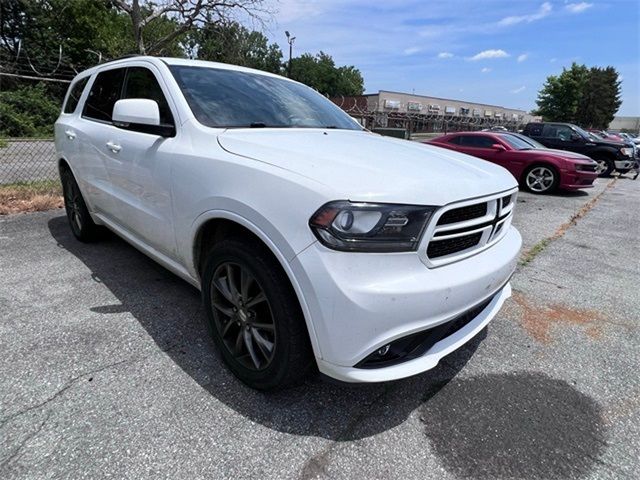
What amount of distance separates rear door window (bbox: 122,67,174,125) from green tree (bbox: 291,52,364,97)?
95679 millimetres

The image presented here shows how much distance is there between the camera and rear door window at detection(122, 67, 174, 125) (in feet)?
9.13

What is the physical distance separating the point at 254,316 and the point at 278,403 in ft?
1.56

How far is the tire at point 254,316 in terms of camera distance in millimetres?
1933

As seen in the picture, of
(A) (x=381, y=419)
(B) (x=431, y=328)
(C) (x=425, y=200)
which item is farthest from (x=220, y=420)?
(C) (x=425, y=200)

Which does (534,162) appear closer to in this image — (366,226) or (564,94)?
(366,226)

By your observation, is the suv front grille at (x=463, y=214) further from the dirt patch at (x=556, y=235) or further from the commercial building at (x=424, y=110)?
the commercial building at (x=424, y=110)

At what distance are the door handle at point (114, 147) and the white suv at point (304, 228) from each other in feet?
0.06

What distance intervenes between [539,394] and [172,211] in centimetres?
239

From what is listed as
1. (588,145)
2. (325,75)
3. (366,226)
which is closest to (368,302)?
(366,226)

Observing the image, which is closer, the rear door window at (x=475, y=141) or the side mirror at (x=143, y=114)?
the side mirror at (x=143, y=114)

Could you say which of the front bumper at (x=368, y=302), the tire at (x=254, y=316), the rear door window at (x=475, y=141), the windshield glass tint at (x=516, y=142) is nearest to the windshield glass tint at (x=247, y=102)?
the tire at (x=254, y=316)

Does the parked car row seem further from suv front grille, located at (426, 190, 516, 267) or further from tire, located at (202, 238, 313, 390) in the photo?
tire, located at (202, 238, 313, 390)

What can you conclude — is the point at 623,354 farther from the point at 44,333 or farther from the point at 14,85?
the point at 14,85

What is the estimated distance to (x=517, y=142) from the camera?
11266mm
